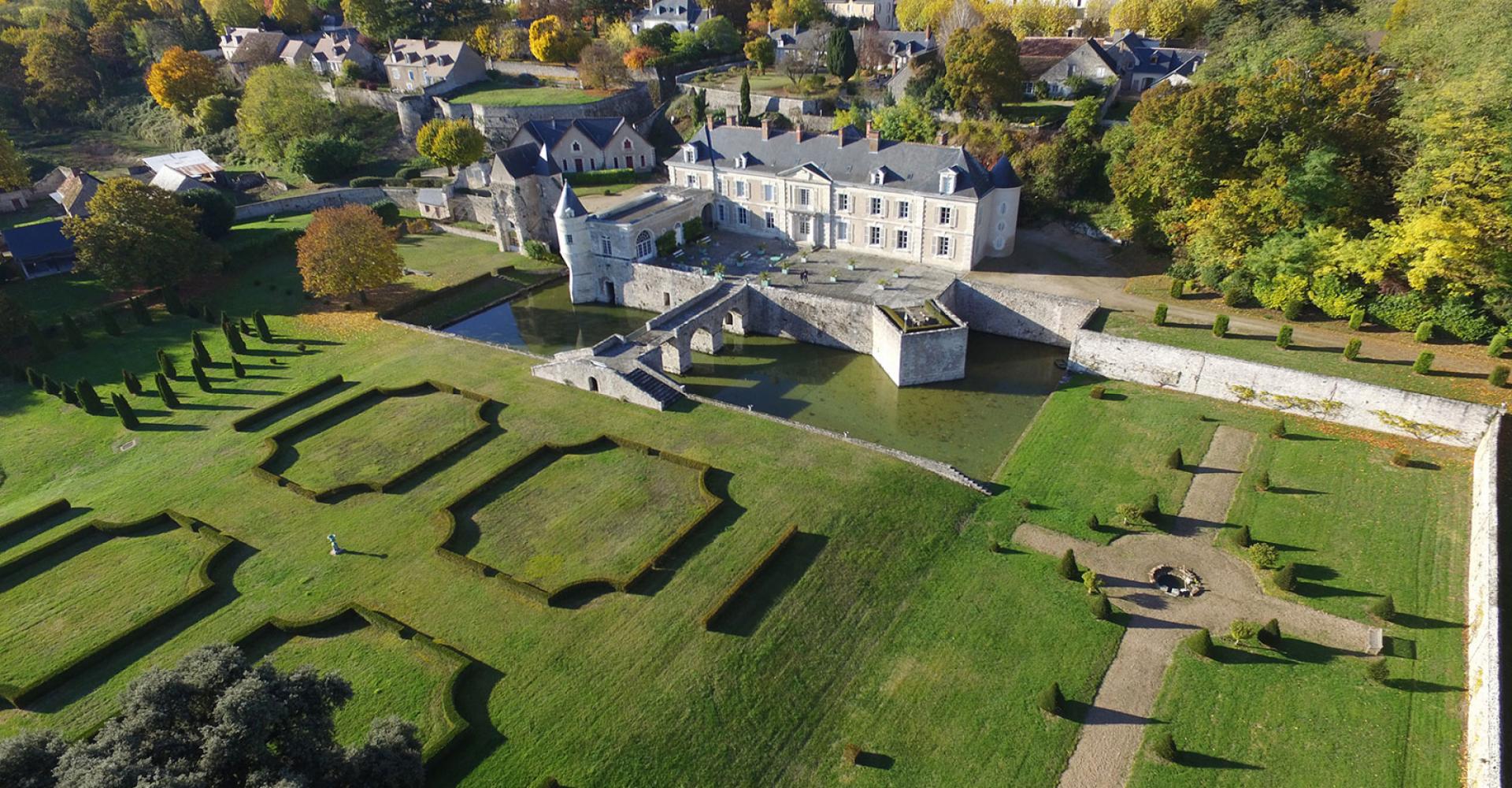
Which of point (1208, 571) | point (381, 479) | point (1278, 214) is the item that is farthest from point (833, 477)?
point (1278, 214)

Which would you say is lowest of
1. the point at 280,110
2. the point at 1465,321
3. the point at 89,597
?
the point at 89,597

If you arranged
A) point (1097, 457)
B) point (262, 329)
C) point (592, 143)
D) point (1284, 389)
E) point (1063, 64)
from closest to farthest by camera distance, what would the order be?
1. point (1097, 457)
2. point (1284, 389)
3. point (262, 329)
4. point (1063, 64)
5. point (592, 143)

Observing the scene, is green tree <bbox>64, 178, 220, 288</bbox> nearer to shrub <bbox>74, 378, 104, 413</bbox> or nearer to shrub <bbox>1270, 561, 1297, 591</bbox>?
shrub <bbox>74, 378, 104, 413</bbox>

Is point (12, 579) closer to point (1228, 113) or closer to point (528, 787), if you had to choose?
point (528, 787)

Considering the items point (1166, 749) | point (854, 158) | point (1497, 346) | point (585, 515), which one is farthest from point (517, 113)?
point (1166, 749)

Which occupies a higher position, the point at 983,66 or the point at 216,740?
the point at 983,66

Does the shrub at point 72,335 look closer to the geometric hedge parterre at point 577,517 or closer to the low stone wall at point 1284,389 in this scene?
the geometric hedge parterre at point 577,517

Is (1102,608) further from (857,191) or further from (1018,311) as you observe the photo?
(857,191)

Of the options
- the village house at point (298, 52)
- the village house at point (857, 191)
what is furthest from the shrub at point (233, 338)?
the village house at point (298, 52)
